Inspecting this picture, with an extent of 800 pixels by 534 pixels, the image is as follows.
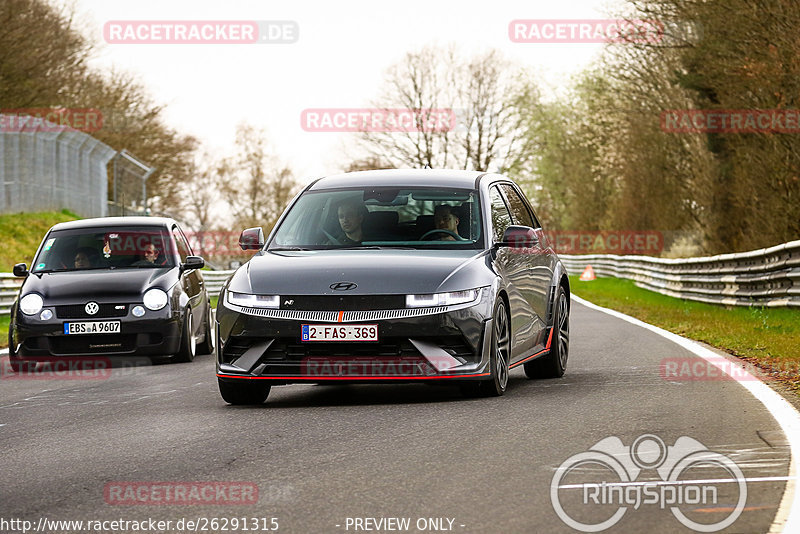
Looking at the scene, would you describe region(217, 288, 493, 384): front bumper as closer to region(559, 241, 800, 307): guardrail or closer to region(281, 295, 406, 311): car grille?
region(281, 295, 406, 311): car grille

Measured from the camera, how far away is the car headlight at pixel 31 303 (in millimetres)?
13828

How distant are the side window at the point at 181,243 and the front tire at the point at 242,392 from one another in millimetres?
6117

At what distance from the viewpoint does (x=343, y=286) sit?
8992 millimetres

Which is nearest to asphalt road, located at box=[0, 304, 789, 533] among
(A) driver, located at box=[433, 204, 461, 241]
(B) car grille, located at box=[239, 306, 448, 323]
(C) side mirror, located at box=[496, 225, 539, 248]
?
(B) car grille, located at box=[239, 306, 448, 323]

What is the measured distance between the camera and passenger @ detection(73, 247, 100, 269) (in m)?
14.9

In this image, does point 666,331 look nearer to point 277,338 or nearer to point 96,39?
point 277,338

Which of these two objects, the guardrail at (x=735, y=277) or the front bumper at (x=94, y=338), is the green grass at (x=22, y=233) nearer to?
the guardrail at (x=735, y=277)

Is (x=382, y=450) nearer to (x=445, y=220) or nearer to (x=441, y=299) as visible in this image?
(x=441, y=299)

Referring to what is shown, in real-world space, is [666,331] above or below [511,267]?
below

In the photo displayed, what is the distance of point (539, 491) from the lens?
19.1 feet

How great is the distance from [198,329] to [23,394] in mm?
4226

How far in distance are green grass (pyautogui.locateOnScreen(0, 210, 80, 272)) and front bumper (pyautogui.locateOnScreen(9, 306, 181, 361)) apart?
22.0 metres

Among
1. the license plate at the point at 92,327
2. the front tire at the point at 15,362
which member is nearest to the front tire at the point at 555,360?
the license plate at the point at 92,327

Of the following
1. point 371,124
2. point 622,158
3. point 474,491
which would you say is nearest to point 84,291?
point 474,491
